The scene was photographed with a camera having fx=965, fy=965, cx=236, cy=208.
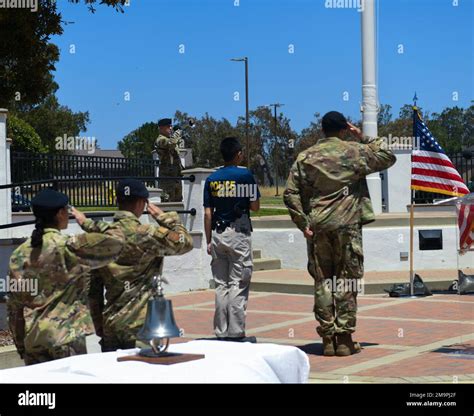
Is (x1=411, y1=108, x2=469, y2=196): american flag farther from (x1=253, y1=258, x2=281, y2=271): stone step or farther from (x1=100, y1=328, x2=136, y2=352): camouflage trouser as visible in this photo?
(x1=100, y1=328, x2=136, y2=352): camouflage trouser

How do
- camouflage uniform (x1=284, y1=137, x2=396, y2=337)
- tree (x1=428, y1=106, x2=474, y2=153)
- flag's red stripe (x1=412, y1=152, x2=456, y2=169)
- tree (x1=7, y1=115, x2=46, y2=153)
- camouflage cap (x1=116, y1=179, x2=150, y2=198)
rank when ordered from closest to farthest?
camouflage cap (x1=116, y1=179, x2=150, y2=198)
camouflage uniform (x1=284, y1=137, x2=396, y2=337)
flag's red stripe (x1=412, y1=152, x2=456, y2=169)
tree (x1=7, y1=115, x2=46, y2=153)
tree (x1=428, y1=106, x2=474, y2=153)

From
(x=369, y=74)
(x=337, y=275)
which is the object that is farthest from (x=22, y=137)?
(x=337, y=275)

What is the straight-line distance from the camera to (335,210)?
8898 mm

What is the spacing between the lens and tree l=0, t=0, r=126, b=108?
11414 millimetres

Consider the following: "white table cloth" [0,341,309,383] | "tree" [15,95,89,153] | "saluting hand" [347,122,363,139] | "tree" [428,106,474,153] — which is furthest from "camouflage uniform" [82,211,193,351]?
"tree" [428,106,474,153]

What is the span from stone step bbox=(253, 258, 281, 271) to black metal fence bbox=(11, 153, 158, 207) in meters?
2.59

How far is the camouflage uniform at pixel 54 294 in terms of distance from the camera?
532cm

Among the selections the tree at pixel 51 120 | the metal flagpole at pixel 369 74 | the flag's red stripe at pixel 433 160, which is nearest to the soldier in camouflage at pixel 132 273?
the flag's red stripe at pixel 433 160

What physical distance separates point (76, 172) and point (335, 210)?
11007 mm

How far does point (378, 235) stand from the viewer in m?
16.7

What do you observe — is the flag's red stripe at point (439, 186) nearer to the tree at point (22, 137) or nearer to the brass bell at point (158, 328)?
the brass bell at point (158, 328)

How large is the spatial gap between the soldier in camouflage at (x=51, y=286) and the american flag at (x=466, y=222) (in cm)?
454

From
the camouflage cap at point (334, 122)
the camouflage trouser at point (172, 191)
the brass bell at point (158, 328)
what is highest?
the camouflage cap at point (334, 122)

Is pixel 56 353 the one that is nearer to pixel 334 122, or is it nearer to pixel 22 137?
pixel 334 122
